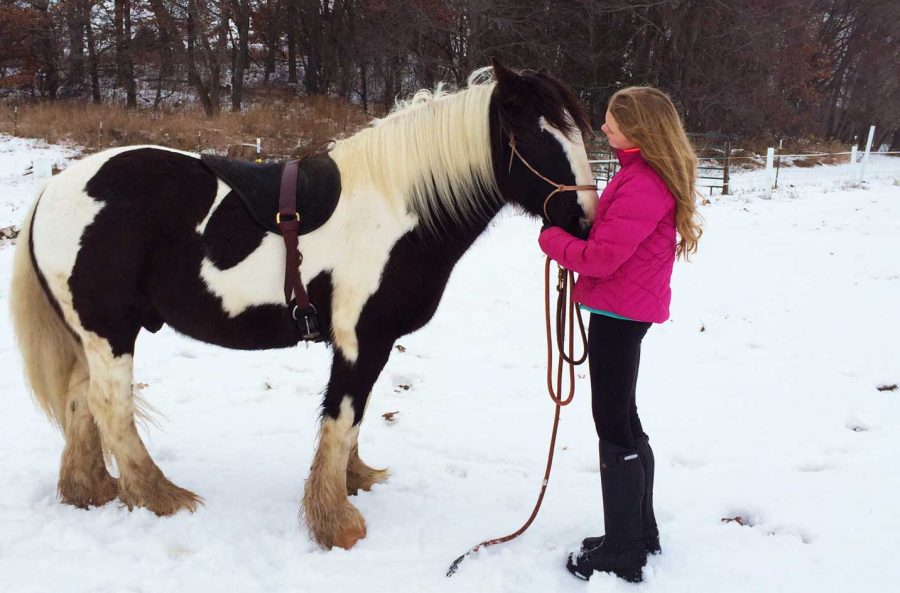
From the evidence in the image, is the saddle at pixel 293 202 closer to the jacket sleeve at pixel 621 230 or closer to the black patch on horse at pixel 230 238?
the black patch on horse at pixel 230 238

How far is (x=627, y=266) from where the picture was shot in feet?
6.82

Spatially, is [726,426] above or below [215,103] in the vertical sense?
below

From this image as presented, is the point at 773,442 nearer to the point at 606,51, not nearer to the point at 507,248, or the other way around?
the point at 507,248

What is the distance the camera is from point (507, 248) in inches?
309

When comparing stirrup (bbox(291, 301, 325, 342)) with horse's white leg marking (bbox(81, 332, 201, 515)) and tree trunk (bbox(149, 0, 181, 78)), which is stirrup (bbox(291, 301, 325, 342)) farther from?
tree trunk (bbox(149, 0, 181, 78))

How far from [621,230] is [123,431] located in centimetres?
229

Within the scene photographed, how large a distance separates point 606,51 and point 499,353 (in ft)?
63.9

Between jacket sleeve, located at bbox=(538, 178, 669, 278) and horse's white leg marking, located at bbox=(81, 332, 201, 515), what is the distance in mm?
2001

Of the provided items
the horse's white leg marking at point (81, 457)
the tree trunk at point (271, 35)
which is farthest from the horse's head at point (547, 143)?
the tree trunk at point (271, 35)

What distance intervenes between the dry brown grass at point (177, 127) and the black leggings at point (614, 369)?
13.1 m

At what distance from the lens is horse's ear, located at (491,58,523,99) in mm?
2115

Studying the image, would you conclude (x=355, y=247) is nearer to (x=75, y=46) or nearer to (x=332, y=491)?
(x=332, y=491)

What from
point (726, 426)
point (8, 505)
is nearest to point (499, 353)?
point (726, 426)

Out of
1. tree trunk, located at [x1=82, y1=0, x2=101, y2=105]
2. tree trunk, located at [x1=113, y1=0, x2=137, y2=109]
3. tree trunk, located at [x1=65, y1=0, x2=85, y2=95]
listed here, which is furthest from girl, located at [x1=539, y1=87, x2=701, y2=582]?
tree trunk, located at [x1=65, y1=0, x2=85, y2=95]
